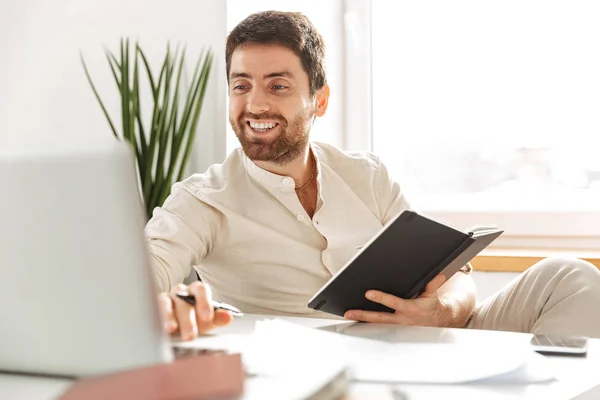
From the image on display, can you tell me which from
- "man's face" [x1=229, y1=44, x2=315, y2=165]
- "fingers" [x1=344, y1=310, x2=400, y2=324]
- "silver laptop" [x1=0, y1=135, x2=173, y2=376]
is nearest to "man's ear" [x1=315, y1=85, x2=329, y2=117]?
"man's face" [x1=229, y1=44, x2=315, y2=165]

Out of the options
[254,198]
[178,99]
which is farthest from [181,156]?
[254,198]

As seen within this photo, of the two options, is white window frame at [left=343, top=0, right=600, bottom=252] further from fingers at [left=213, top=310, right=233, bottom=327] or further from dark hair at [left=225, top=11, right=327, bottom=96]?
fingers at [left=213, top=310, right=233, bottom=327]

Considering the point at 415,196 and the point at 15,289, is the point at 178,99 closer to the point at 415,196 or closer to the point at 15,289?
the point at 415,196

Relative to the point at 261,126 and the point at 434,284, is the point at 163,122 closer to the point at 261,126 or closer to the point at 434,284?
the point at 261,126

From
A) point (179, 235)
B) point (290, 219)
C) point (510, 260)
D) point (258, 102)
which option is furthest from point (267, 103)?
point (510, 260)

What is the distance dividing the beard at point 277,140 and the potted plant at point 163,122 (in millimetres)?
726

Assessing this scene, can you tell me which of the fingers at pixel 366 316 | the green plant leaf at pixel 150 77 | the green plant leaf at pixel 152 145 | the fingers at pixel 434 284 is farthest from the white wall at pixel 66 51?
the fingers at pixel 366 316

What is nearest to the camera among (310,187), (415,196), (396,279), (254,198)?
(396,279)

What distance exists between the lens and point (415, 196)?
3.23m

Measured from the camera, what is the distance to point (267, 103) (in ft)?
7.09

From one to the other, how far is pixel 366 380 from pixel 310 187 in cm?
124

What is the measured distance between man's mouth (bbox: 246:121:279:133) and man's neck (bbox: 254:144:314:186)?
0.29 feet

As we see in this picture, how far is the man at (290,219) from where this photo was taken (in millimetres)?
1792

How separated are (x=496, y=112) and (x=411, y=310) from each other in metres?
1.70
